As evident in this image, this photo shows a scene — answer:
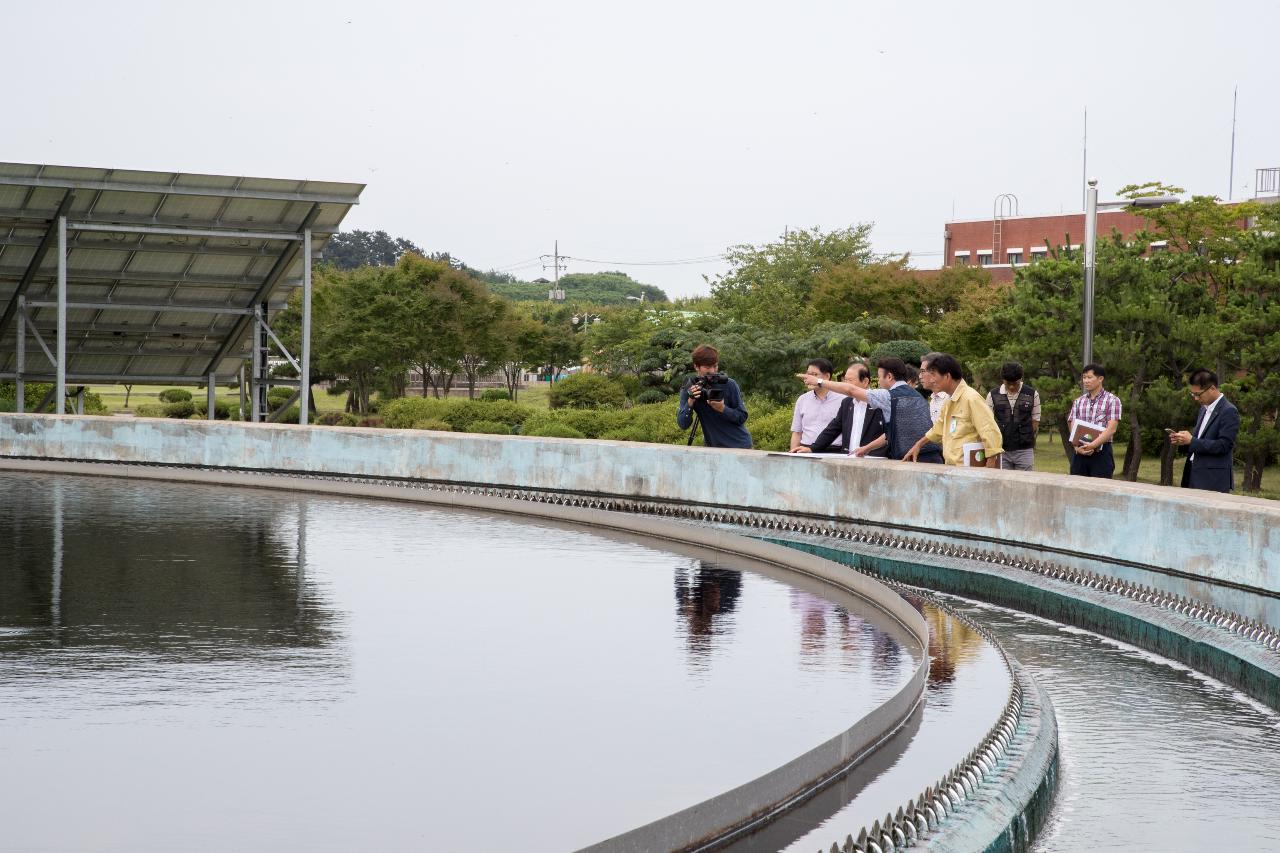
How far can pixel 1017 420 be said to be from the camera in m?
12.7

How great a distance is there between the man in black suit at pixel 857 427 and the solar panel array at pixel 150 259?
13.8 meters

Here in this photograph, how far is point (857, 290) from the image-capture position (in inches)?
2195

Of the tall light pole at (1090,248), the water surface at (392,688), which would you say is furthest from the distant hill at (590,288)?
the water surface at (392,688)

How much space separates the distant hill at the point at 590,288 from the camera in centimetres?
17900

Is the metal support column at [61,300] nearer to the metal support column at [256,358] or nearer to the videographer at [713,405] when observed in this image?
the metal support column at [256,358]

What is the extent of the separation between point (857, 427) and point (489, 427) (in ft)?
81.5

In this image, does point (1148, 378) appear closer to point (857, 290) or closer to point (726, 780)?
point (857, 290)

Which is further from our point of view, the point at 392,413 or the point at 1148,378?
the point at 392,413

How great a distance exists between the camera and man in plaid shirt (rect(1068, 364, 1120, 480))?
12102 millimetres

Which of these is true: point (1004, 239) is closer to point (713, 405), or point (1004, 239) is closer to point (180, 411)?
point (180, 411)

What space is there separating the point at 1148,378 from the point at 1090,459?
24825 mm

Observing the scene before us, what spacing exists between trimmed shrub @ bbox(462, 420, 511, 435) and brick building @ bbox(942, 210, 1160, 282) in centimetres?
4359

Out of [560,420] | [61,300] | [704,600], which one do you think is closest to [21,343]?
[61,300]

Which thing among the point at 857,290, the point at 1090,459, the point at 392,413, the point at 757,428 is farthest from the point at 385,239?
the point at 1090,459
